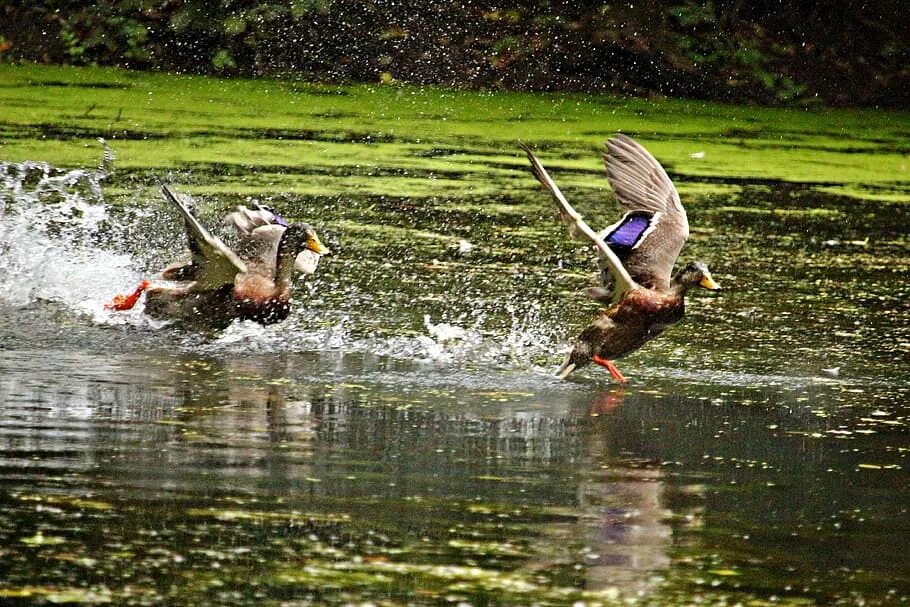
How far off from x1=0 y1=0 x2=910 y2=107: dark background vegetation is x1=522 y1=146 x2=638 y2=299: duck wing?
34.6 ft

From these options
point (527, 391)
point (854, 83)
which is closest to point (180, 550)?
point (527, 391)

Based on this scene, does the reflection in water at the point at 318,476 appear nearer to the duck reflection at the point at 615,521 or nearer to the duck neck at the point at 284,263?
the duck reflection at the point at 615,521

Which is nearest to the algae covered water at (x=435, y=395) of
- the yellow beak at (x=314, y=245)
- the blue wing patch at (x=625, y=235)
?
the yellow beak at (x=314, y=245)

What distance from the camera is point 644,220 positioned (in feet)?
24.4

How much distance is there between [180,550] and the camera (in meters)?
4.30

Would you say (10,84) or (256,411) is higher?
(10,84)

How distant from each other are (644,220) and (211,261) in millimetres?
1804

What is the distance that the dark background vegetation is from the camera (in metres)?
17.5

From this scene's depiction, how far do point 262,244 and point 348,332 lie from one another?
64cm

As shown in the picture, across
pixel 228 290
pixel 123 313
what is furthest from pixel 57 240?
pixel 228 290

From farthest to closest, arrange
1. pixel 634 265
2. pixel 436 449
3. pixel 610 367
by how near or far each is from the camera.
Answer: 1. pixel 634 265
2. pixel 610 367
3. pixel 436 449

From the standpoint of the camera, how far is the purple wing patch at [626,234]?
291 inches

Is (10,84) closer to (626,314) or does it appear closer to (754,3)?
(754,3)

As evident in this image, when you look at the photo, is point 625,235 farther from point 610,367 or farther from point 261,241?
point 261,241
